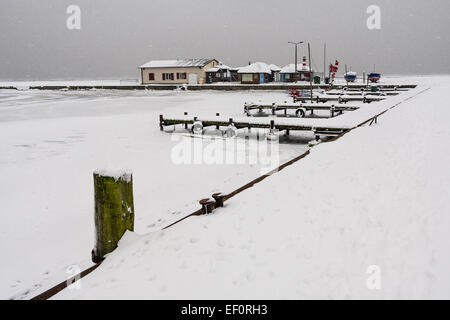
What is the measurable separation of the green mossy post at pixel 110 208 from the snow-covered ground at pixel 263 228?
0.60 feet

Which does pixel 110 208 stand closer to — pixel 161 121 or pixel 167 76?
pixel 161 121

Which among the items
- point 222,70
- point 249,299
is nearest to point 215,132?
point 249,299

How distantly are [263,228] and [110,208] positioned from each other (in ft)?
7.09

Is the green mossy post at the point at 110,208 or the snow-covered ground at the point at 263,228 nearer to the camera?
the snow-covered ground at the point at 263,228

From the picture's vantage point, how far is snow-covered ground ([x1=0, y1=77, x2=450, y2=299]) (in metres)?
3.73

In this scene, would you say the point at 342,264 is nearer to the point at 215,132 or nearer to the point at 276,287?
the point at 276,287

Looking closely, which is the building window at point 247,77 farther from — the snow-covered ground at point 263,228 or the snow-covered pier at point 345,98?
the snow-covered ground at point 263,228

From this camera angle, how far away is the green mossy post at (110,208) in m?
4.64

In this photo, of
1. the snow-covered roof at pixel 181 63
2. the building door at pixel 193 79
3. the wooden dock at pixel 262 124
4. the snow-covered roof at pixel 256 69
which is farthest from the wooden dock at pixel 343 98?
the snow-covered roof at pixel 181 63

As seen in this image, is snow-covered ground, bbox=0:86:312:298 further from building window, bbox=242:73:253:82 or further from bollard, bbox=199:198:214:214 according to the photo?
building window, bbox=242:73:253:82

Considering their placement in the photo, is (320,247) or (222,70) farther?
(222,70)

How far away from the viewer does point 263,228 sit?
16.4 feet

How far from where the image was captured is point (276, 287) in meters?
3.59
